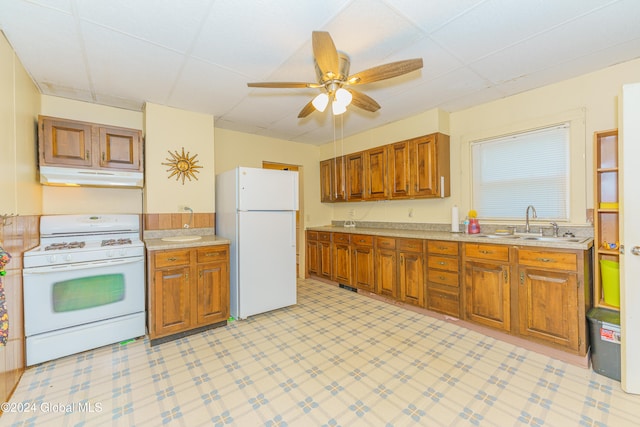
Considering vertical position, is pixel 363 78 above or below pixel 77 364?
above

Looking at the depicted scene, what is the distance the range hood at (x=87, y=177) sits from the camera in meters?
2.53

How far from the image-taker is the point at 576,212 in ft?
8.48

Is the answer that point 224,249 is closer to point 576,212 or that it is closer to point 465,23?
point 465,23

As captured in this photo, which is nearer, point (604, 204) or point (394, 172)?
point (604, 204)

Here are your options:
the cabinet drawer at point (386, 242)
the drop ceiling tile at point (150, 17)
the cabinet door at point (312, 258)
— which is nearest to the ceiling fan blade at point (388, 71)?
the drop ceiling tile at point (150, 17)

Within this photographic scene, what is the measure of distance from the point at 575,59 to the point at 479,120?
102 centimetres

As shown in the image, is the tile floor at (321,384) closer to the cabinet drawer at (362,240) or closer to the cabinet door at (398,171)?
the cabinet drawer at (362,240)

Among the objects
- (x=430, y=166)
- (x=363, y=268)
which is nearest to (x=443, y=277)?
(x=363, y=268)

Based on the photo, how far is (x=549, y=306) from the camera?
88.0 inches

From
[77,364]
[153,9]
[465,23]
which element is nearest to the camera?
[153,9]

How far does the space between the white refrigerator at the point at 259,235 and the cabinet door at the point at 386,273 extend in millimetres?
1095

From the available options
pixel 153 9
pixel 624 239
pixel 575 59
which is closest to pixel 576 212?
pixel 624 239

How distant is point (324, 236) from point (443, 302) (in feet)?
6.63

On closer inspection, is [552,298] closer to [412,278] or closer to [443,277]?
[443,277]
